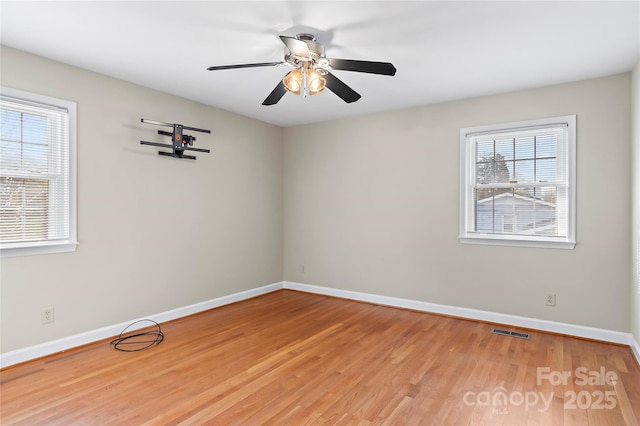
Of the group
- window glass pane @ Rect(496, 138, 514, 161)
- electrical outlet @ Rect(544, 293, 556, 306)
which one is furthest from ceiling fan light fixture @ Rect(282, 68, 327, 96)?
electrical outlet @ Rect(544, 293, 556, 306)

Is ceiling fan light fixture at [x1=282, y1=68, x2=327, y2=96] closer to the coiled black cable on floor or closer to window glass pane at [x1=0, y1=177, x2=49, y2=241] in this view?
window glass pane at [x1=0, y1=177, x2=49, y2=241]

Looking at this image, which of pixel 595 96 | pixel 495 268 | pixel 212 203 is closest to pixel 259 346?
pixel 212 203

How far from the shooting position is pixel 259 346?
11.2 feet

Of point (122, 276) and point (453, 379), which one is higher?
point (122, 276)

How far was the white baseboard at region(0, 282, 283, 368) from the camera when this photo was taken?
2.97 meters

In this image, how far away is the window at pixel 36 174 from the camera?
2.97 metres

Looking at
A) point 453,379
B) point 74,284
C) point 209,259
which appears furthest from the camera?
point 209,259

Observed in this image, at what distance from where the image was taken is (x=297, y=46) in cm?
243

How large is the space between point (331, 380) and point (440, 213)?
2511 mm

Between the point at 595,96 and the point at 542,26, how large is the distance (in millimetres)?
1497

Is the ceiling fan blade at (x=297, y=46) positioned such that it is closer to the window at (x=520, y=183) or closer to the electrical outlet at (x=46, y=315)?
the window at (x=520, y=183)

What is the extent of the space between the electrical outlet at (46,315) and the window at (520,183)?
4.17 m

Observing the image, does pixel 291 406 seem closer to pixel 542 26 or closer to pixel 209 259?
pixel 209 259

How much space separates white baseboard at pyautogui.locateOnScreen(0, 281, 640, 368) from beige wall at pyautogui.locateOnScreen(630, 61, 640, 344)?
25 cm
